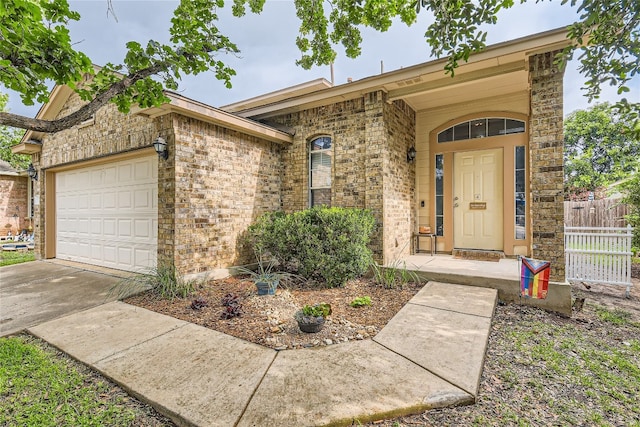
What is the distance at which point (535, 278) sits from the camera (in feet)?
13.0

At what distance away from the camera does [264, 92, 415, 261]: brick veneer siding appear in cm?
567

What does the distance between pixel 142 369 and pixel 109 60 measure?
3.63 m

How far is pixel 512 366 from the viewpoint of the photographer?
270cm

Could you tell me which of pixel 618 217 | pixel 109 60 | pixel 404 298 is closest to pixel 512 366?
pixel 404 298

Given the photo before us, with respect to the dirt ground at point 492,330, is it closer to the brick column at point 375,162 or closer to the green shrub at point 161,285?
the green shrub at point 161,285

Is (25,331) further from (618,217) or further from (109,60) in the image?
(618,217)

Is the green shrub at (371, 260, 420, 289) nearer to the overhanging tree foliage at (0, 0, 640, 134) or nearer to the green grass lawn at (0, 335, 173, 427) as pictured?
the overhanging tree foliage at (0, 0, 640, 134)

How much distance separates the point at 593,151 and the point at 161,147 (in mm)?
23521

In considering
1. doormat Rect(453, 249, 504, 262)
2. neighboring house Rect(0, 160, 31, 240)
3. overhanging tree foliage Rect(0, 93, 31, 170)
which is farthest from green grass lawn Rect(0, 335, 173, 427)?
overhanging tree foliage Rect(0, 93, 31, 170)

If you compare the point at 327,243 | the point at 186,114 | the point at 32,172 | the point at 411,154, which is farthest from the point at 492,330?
the point at 32,172

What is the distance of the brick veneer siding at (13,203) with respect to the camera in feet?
40.4

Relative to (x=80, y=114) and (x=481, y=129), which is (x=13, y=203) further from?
(x=481, y=129)

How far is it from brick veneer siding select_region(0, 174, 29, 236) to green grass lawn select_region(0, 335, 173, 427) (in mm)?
13903

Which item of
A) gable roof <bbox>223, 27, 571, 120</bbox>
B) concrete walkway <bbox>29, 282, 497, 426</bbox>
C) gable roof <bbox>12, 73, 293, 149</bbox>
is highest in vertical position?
gable roof <bbox>223, 27, 571, 120</bbox>
